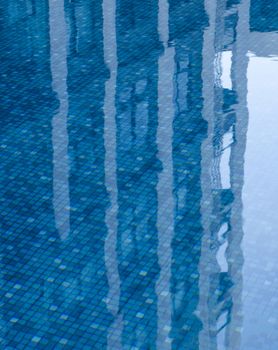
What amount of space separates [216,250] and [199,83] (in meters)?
5.22

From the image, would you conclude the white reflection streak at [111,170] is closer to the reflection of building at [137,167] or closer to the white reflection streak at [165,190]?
the reflection of building at [137,167]

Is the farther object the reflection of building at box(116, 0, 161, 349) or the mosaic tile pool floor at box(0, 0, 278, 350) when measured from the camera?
the reflection of building at box(116, 0, 161, 349)

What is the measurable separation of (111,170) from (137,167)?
410mm

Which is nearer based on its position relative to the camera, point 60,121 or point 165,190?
point 165,190

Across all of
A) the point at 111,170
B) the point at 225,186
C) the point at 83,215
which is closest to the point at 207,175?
the point at 225,186

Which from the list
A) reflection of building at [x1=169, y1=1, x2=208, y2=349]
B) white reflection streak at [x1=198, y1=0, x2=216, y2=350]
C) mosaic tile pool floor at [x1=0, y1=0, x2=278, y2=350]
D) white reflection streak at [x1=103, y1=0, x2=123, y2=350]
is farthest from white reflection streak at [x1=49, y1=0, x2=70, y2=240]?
white reflection streak at [x1=198, y1=0, x2=216, y2=350]

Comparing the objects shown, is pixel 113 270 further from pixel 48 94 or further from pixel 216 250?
pixel 48 94

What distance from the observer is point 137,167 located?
13.7 meters

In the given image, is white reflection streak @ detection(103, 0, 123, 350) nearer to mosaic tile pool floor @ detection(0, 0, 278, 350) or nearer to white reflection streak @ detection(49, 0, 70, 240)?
mosaic tile pool floor @ detection(0, 0, 278, 350)

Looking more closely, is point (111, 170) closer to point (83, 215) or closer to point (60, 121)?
point (83, 215)

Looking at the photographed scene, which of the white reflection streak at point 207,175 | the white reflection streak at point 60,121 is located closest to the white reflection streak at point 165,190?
the white reflection streak at point 207,175

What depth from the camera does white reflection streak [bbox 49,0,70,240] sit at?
41.6 feet

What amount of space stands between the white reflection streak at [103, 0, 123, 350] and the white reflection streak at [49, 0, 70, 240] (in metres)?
0.64

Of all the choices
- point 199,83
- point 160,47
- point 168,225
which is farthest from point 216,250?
point 160,47
